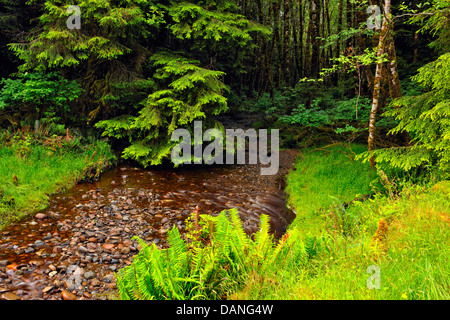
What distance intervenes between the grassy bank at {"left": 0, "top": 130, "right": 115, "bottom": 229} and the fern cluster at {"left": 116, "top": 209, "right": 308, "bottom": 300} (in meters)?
4.41

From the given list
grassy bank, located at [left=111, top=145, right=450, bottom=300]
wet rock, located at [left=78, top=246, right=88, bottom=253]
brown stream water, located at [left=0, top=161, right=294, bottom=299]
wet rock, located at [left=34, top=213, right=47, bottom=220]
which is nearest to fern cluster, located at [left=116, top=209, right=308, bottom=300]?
grassy bank, located at [left=111, top=145, right=450, bottom=300]

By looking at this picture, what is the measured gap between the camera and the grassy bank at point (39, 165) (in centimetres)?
618

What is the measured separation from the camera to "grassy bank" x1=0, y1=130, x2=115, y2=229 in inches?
243

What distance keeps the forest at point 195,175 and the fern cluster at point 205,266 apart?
2 centimetres

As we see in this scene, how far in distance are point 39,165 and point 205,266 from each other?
7.41 metres

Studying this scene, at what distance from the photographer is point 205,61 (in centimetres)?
1238

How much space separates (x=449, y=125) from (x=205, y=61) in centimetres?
1000

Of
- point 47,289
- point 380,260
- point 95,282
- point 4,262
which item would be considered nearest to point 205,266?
point 380,260

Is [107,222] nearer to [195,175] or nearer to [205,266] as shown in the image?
[205,266]

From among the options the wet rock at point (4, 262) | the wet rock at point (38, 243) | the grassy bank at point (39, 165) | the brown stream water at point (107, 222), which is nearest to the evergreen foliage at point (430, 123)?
the brown stream water at point (107, 222)

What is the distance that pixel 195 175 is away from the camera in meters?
9.83

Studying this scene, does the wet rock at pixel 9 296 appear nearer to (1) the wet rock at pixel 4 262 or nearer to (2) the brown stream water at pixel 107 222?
(2) the brown stream water at pixel 107 222

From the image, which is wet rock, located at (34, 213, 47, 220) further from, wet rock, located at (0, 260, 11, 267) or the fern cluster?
the fern cluster

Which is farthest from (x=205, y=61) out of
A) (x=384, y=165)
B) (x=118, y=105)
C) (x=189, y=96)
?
(x=384, y=165)
